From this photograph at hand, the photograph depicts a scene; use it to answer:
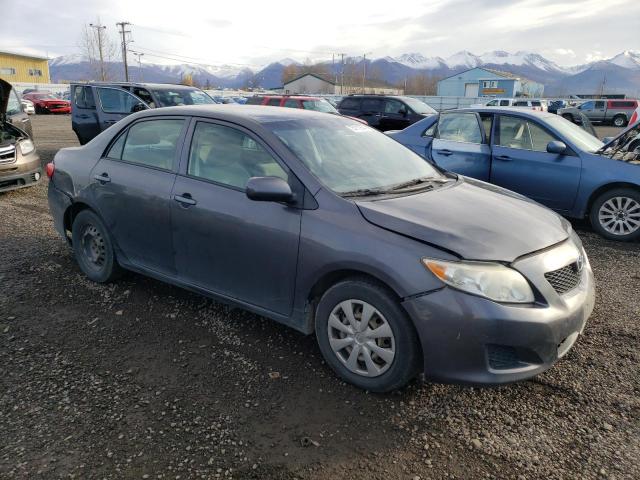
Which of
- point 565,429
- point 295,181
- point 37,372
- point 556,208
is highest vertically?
point 295,181

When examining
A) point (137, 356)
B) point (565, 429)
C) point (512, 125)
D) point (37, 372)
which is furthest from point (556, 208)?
point (37, 372)

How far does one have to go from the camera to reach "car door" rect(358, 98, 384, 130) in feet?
53.0

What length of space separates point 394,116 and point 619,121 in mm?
25117

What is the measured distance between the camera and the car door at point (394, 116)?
15.8 meters

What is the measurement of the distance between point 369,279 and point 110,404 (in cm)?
Result: 163

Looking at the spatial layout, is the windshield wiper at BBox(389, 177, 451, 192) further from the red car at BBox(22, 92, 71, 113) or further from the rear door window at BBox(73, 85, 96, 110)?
the red car at BBox(22, 92, 71, 113)

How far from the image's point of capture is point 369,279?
9.17ft

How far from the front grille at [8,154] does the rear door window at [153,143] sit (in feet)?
15.8

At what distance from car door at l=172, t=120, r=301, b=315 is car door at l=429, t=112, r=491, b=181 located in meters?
4.23

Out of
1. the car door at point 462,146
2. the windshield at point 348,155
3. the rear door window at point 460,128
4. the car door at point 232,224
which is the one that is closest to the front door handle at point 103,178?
the car door at point 232,224

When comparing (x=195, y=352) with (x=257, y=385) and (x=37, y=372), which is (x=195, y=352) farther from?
(x=37, y=372)

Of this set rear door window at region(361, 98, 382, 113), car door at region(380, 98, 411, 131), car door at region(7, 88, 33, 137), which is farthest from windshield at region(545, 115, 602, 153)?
car door at region(7, 88, 33, 137)

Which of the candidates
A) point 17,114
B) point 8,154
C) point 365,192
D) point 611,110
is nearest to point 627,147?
point 365,192

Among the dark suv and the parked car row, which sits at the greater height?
the parked car row
